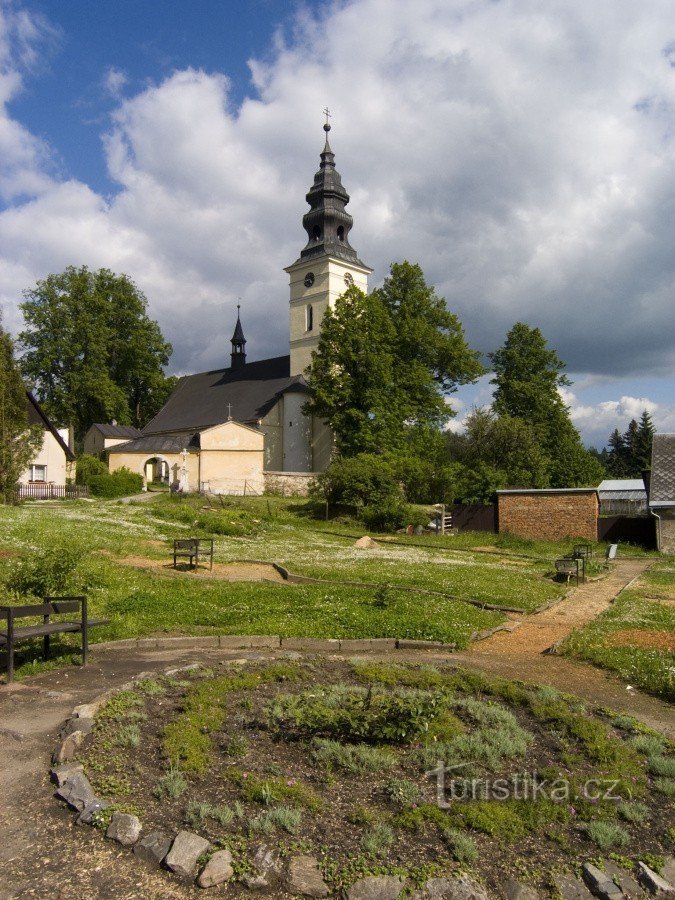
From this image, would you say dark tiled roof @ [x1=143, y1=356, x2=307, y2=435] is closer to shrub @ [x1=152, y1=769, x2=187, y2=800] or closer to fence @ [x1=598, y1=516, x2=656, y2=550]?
fence @ [x1=598, y1=516, x2=656, y2=550]

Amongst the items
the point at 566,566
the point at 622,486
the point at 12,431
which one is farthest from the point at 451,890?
the point at 622,486

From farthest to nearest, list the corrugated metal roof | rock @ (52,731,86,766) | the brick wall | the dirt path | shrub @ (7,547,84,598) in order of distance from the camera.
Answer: the corrugated metal roof < the brick wall < shrub @ (7,547,84,598) < the dirt path < rock @ (52,731,86,766)

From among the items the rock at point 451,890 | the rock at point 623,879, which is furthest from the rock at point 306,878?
the rock at point 623,879

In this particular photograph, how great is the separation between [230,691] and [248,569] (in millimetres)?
10667

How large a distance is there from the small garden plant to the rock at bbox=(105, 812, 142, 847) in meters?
0.11

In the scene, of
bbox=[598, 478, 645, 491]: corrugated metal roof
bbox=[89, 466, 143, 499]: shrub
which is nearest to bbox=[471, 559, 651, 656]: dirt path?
bbox=[89, 466, 143, 499]: shrub

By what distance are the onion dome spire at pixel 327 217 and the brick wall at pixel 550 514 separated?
33795 millimetres

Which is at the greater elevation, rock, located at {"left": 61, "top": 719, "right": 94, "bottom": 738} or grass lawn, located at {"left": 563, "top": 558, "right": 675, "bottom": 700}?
rock, located at {"left": 61, "top": 719, "right": 94, "bottom": 738}

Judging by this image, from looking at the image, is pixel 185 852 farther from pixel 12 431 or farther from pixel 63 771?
pixel 12 431

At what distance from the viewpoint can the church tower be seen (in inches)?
2258

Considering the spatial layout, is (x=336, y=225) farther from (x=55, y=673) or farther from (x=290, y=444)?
(x=55, y=673)

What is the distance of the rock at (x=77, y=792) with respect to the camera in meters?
5.03

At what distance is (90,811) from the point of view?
4922 mm

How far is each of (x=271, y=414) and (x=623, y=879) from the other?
5123 cm
